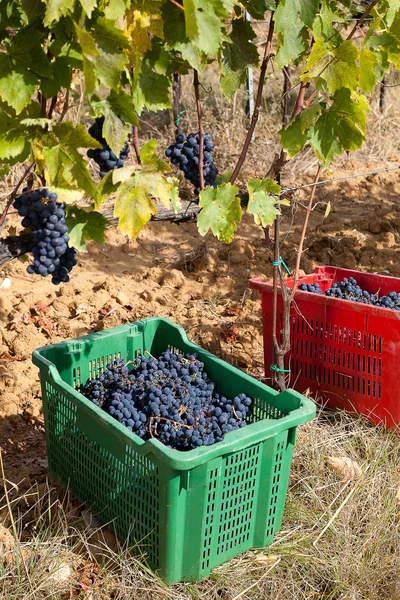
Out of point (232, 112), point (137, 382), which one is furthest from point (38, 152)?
point (232, 112)

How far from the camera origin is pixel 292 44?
224 cm

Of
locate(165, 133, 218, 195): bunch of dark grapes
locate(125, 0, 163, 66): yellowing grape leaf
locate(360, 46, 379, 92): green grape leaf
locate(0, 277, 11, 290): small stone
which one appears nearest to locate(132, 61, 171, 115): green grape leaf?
locate(125, 0, 163, 66): yellowing grape leaf

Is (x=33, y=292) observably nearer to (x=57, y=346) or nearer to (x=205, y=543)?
(x=57, y=346)

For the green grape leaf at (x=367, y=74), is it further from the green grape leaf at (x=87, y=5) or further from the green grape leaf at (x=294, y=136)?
the green grape leaf at (x=87, y=5)

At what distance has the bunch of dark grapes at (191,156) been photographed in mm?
2574

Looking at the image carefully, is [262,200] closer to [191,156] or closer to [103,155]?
[191,156]

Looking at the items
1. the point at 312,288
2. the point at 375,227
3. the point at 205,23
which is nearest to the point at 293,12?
the point at 205,23

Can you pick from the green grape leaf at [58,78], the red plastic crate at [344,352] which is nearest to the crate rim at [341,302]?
the red plastic crate at [344,352]

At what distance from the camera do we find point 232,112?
280 inches

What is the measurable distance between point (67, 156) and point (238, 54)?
742mm

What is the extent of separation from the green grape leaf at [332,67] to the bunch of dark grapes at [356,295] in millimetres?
1238

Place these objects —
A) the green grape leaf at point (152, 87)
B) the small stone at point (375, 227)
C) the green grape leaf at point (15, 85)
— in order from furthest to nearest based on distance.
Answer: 1. the small stone at point (375, 227)
2. the green grape leaf at point (152, 87)
3. the green grape leaf at point (15, 85)

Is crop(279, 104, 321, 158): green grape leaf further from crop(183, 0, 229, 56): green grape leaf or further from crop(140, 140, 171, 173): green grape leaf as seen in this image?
crop(183, 0, 229, 56): green grape leaf

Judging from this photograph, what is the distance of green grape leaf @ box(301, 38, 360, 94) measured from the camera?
7.15 ft
